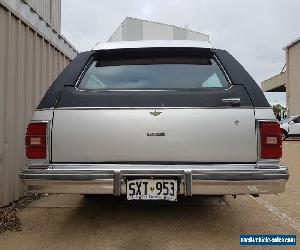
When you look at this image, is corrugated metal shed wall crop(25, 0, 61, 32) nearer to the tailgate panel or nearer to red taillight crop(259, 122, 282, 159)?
the tailgate panel

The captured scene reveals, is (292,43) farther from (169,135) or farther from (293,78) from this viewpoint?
(169,135)

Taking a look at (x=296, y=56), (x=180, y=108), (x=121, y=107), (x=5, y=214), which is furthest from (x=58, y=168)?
(x=296, y=56)

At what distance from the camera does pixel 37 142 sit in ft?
10.0

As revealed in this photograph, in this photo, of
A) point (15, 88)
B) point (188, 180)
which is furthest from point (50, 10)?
point (188, 180)

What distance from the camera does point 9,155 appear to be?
4.65m

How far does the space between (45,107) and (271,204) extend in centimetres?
332

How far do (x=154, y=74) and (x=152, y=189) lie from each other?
1046 mm

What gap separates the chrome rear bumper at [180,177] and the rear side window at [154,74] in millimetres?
713

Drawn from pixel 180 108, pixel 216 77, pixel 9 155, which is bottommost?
pixel 9 155

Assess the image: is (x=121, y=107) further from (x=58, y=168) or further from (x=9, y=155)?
(x=9, y=155)

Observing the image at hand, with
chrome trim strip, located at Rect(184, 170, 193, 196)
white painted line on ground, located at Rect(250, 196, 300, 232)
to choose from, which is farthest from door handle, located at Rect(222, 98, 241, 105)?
white painted line on ground, located at Rect(250, 196, 300, 232)

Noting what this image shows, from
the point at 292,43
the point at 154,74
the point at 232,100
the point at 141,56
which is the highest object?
the point at 292,43

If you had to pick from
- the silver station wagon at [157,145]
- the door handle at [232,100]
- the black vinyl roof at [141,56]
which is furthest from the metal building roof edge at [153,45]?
the door handle at [232,100]

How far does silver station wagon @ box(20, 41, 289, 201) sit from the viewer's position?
2.95 meters
